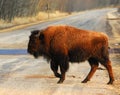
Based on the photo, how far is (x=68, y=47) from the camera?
11969mm

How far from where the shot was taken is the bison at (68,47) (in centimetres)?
1194

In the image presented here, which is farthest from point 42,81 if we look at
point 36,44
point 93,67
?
point 93,67

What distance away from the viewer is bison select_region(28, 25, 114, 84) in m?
11.9

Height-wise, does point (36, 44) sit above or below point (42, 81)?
above

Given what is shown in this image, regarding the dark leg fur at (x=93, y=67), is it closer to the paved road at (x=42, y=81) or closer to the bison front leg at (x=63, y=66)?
the paved road at (x=42, y=81)

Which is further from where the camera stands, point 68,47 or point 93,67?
point 93,67

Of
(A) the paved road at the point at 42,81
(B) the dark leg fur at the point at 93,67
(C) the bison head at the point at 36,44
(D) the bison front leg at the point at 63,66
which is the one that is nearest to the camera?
(A) the paved road at the point at 42,81

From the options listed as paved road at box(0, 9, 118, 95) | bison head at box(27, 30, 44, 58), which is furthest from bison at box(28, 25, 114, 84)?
paved road at box(0, 9, 118, 95)

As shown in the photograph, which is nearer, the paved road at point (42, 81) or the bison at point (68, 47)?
the paved road at point (42, 81)

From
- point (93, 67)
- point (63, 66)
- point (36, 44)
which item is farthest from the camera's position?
point (93, 67)

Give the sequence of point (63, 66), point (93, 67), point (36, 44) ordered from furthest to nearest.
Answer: point (93, 67) < point (36, 44) < point (63, 66)

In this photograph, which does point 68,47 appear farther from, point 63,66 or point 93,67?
point 93,67

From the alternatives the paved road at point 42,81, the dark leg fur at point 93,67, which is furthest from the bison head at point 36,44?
the dark leg fur at point 93,67

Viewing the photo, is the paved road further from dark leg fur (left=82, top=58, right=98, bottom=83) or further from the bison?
the bison
